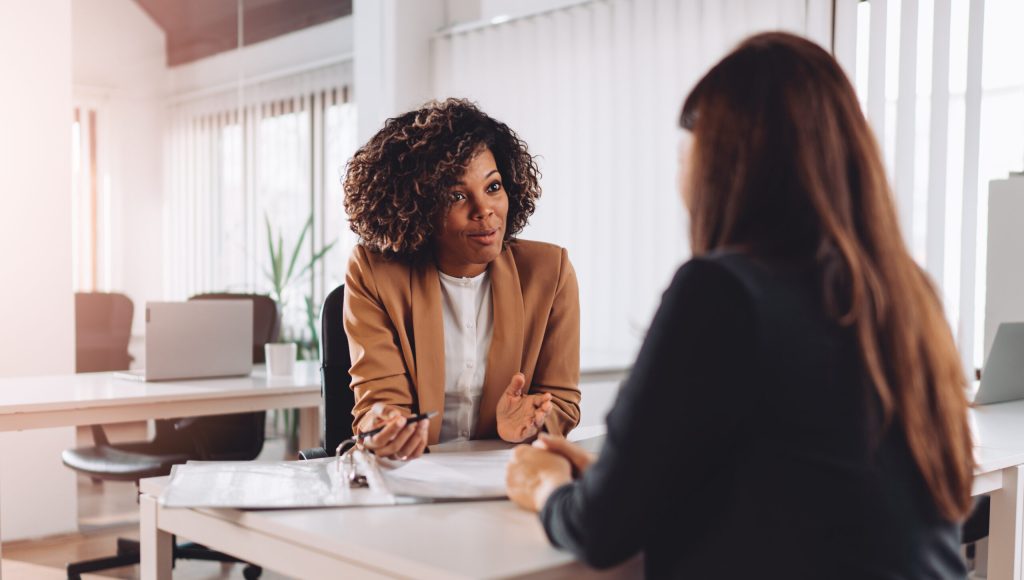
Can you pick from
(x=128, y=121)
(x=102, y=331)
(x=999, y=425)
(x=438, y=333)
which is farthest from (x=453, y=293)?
(x=128, y=121)

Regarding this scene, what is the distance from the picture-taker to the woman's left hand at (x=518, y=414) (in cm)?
182

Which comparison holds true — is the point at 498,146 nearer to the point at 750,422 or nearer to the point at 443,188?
the point at 443,188

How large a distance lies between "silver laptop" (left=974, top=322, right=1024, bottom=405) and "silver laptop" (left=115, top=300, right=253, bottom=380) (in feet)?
7.16

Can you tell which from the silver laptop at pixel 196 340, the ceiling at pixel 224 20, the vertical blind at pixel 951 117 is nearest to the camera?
the silver laptop at pixel 196 340

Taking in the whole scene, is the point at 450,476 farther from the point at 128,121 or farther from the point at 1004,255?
the point at 128,121

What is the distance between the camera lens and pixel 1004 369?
7.88 ft

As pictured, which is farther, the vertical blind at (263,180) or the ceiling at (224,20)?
the vertical blind at (263,180)

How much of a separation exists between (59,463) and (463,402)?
104 inches

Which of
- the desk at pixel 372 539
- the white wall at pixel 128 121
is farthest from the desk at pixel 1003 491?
the white wall at pixel 128 121

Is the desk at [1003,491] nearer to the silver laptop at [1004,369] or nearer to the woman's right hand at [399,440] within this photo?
the silver laptop at [1004,369]

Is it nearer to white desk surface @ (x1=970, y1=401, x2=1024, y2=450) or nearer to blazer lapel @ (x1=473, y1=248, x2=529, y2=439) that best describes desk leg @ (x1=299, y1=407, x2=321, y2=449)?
blazer lapel @ (x1=473, y1=248, x2=529, y2=439)

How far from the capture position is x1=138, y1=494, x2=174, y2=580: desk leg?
141 cm

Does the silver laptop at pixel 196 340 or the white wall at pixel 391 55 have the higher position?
the white wall at pixel 391 55

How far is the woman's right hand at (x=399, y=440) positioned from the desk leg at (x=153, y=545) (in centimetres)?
33
